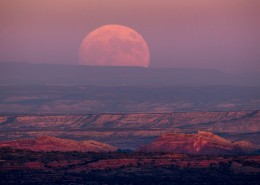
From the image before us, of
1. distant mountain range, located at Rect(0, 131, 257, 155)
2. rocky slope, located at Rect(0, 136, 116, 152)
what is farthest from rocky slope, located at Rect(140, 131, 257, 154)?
rocky slope, located at Rect(0, 136, 116, 152)

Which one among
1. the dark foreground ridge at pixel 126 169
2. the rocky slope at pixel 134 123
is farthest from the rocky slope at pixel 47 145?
the rocky slope at pixel 134 123

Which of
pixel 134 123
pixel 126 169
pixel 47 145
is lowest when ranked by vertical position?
pixel 126 169

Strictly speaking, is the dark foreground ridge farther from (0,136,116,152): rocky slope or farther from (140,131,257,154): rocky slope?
(140,131,257,154): rocky slope

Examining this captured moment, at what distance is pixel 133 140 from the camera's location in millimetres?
145500

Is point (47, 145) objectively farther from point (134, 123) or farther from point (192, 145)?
point (134, 123)

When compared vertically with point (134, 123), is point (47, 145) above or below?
below

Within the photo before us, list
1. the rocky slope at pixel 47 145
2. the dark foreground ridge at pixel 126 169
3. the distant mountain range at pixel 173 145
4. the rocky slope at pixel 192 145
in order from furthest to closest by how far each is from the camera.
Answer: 1. the rocky slope at pixel 192 145
2. the distant mountain range at pixel 173 145
3. the rocky slope at pixel 47 145
4. the dark foreground ridge at pixel 126 169

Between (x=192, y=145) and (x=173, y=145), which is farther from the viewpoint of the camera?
(x=173, y=145)

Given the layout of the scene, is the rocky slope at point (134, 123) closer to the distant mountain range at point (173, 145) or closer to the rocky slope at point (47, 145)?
the distant mountain range at point (173, 145)

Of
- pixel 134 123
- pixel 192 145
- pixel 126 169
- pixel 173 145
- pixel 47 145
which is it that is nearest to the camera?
pixel 126 169

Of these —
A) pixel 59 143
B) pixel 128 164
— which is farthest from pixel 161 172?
pixel 59 143

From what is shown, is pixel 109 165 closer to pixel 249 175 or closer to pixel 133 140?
pixel 249 175

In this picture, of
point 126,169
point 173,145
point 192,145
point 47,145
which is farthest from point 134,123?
point 126,169

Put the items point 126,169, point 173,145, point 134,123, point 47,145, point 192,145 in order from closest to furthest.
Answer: point 126,169, point 47,145, point 192,145, point 173,145, point 134,123
